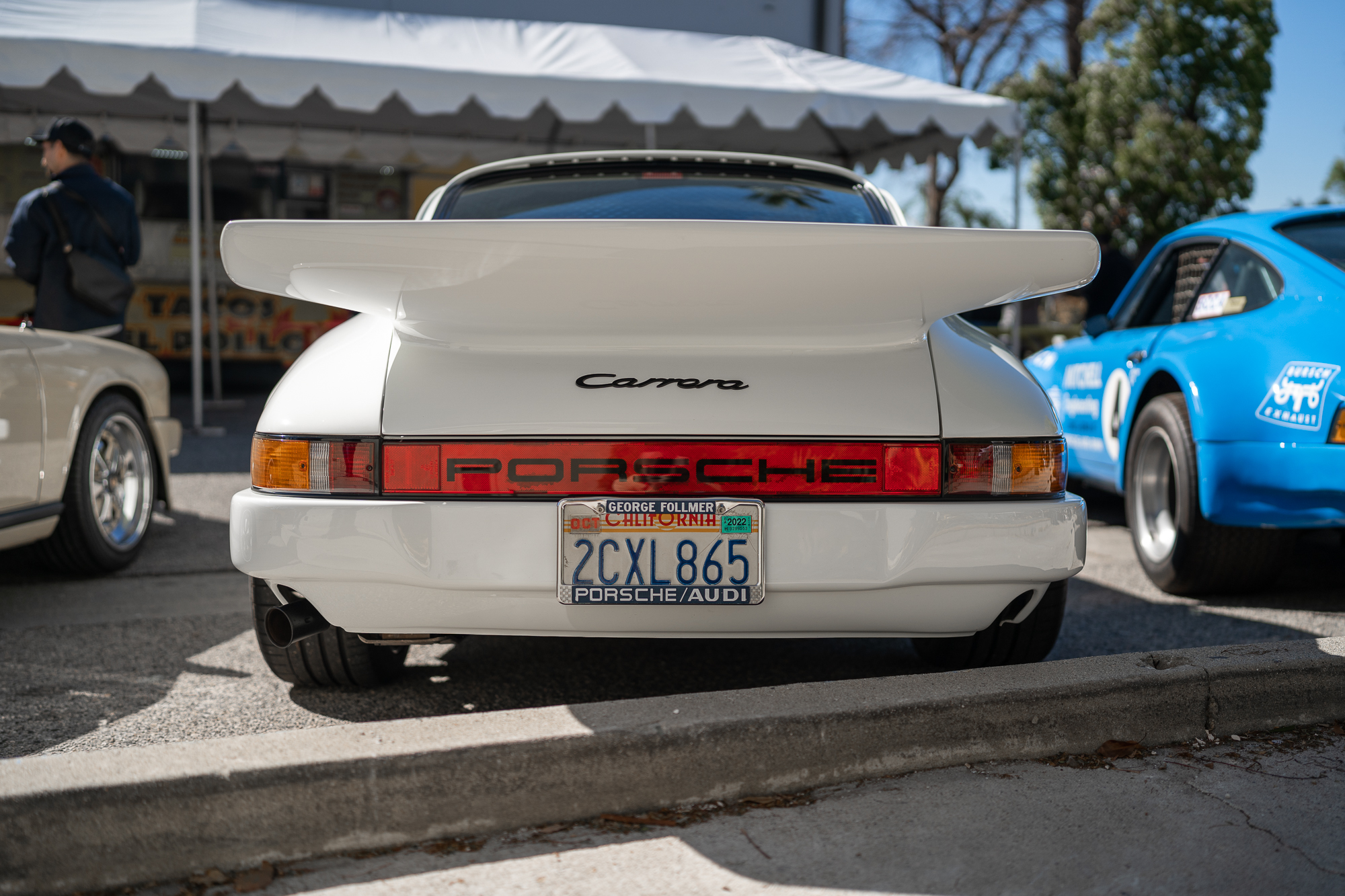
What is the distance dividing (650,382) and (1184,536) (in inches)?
98.0

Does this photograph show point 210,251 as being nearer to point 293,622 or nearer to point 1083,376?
point 1083,376

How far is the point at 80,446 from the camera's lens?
12.6ft

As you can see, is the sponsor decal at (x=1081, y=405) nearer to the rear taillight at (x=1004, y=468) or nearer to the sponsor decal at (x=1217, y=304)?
the sponsor decal at (x=1217, y=304)

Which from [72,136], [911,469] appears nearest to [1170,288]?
[911,469]

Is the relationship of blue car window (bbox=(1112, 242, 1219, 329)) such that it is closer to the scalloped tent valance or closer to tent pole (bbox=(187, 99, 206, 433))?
the scalloped tent valance

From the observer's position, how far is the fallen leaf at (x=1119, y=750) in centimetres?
236

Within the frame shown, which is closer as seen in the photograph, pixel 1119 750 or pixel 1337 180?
pixel 1119 750

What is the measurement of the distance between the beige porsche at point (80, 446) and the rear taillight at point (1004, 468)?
285 cm

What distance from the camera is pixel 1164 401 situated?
4000 mm

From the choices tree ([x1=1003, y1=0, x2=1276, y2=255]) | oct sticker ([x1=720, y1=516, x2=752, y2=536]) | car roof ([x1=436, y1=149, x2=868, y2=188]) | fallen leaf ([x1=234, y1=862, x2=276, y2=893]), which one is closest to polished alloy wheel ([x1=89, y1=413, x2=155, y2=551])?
car roof ([x1=436, y1=149, x2=868, y2=188])

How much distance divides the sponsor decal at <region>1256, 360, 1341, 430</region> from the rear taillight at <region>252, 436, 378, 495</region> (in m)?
2.82

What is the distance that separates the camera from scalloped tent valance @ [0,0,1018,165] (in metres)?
7.71

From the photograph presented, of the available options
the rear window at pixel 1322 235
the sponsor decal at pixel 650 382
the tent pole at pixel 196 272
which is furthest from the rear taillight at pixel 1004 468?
the tent pole at pixel 196 272

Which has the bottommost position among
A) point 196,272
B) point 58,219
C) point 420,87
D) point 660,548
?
point 660,548
